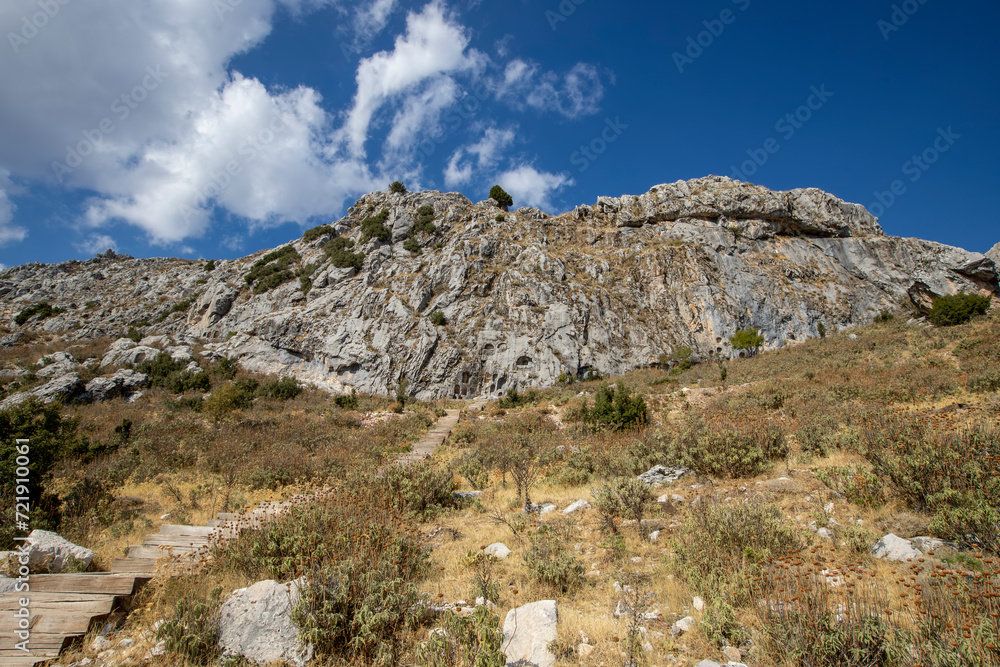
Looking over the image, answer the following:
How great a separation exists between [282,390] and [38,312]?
37.4m

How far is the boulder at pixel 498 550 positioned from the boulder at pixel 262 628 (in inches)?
105

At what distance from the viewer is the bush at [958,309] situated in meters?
22.3

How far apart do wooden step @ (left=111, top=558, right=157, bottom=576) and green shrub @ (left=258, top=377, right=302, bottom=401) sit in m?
23.0

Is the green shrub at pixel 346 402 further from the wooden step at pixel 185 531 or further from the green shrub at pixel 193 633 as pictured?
the green shrub at pixel 193 633

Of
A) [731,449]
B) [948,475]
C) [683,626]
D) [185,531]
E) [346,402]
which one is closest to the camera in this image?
[683,626]

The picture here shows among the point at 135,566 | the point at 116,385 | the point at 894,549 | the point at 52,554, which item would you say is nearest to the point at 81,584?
the point at 135,566

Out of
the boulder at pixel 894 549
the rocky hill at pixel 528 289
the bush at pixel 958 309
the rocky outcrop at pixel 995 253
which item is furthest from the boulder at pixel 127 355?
the rocky outcrop at pixel 995 253

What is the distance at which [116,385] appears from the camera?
25766 millimetres

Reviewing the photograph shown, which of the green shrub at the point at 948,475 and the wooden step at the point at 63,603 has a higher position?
the green shrub at the point at 948,475

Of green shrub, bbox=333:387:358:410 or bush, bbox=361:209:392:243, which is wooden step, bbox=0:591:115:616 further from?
bush, bbox=361:209:392:243

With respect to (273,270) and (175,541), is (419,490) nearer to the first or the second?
(175,541)

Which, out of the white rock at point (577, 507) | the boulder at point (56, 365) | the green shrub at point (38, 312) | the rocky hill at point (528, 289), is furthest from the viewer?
the green shrub at point (38, 312)

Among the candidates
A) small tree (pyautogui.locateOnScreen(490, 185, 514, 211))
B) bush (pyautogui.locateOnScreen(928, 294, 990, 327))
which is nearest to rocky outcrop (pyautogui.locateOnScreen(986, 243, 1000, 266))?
bush (pyautogui.locateOnScreen(928, 294, 990, 327))

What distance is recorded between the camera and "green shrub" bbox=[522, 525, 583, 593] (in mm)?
4852
